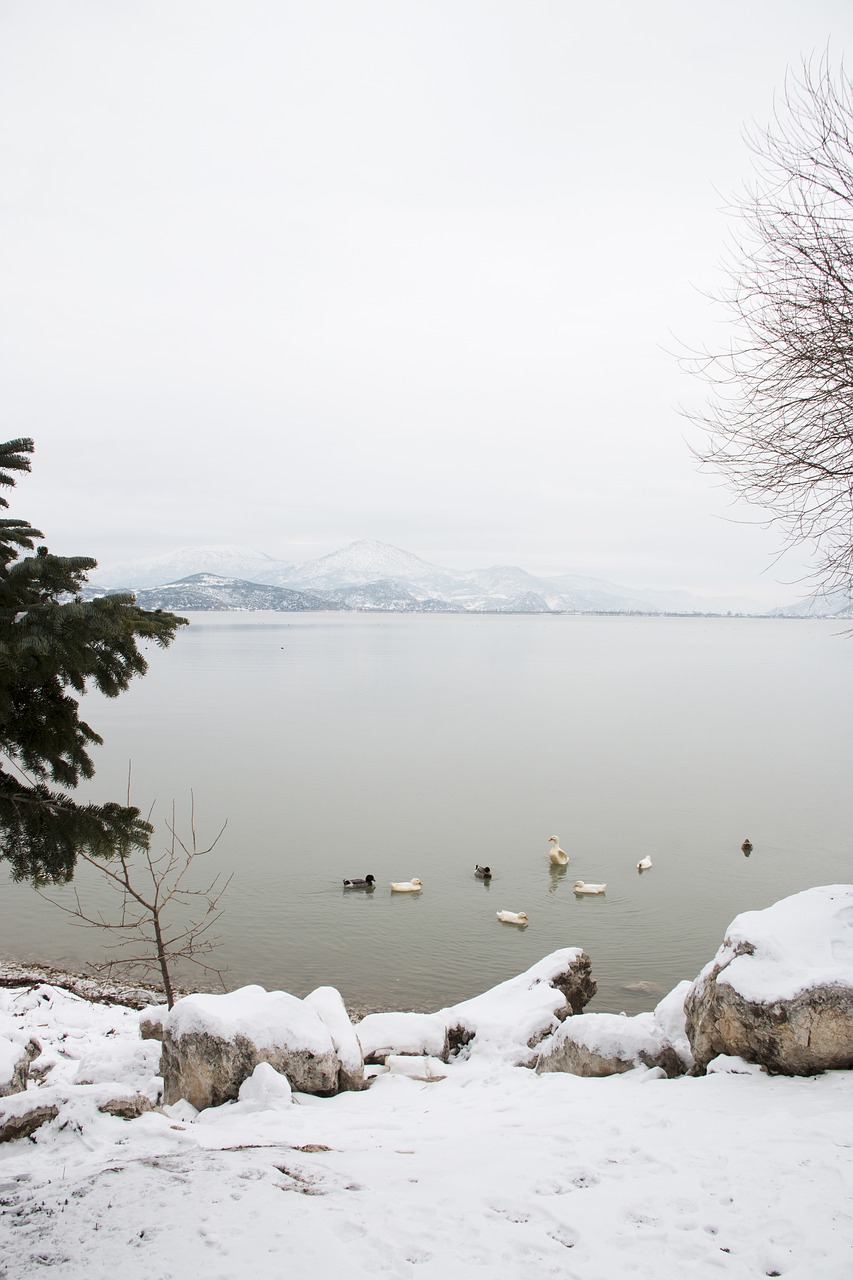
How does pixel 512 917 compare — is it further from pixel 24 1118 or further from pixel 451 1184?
pixel 24 1118

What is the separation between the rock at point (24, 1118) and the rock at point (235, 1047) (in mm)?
1415

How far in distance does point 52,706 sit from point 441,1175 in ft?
14.9

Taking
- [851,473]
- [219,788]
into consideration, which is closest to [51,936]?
[219,788]

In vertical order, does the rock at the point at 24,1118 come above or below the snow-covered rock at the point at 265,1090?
above

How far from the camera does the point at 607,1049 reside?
8.61 meters

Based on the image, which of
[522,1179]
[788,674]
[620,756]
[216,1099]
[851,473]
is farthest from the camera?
[788,674]

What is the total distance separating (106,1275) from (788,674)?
84549 mm

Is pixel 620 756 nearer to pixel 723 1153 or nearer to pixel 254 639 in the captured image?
pixel 723 1153

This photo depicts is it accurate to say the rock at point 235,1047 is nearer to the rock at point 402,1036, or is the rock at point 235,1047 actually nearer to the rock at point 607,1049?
the rock at point 402,1036

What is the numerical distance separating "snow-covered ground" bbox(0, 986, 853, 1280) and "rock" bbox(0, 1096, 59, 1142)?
0.25 feet

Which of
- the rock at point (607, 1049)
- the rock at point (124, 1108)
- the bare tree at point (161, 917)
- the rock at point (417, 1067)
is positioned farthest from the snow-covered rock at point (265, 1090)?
the bare tree at point (161, 917)

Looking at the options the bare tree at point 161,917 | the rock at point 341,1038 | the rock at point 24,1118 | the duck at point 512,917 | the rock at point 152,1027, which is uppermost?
the rock at point 24,1118

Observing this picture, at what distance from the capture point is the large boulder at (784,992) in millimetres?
7238

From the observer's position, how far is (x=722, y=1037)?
7930 millimetres
